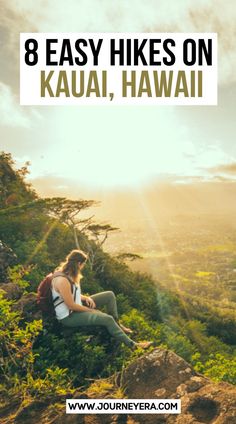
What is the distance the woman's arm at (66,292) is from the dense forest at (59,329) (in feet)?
1.79

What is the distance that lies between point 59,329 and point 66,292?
81 centimetres

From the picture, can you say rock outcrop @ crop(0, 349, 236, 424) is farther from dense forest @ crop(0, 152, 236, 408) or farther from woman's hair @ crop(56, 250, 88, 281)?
woman's hair @ crop(56, 250, 88, 281)

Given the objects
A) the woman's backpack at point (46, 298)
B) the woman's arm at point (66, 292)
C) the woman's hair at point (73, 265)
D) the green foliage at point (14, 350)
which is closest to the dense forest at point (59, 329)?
the green foliage at point (14, 350)

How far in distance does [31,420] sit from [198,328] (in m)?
14.5

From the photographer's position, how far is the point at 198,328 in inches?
722

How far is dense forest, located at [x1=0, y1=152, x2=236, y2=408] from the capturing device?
593 centimetres

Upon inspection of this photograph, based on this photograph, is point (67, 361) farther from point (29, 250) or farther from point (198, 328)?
point (198, 328)

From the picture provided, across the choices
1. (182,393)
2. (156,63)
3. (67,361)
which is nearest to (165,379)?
(182,393)

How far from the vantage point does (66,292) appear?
6.29 meters

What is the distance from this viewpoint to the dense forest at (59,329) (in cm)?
593

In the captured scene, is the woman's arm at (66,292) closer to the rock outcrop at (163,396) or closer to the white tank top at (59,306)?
the white tank top at (59,306)

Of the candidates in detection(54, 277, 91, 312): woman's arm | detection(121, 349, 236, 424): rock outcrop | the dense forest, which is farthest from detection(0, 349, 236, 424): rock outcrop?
detection(54, 277, 91, 312): woman's arm

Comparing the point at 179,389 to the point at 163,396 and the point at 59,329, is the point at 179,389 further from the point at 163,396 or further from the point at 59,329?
the point at 59,329

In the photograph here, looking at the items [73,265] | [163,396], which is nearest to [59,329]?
[73,265]
